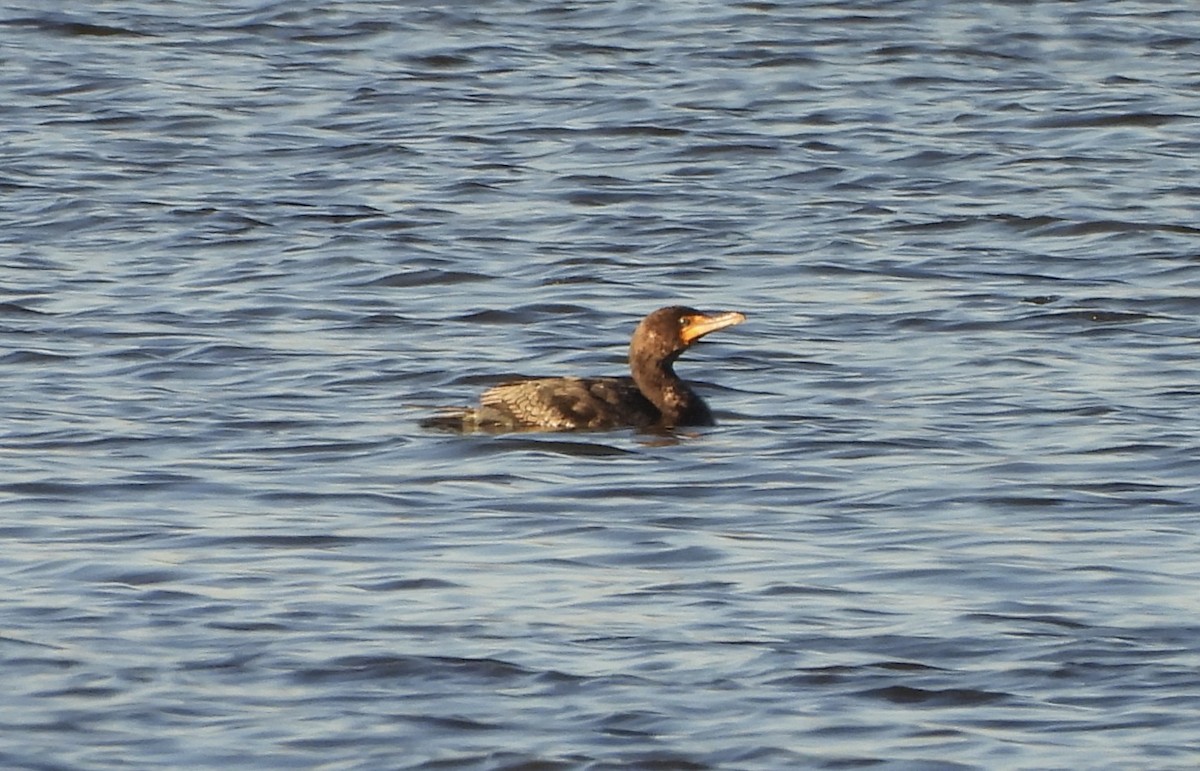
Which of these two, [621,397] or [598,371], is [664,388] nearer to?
[621,397]

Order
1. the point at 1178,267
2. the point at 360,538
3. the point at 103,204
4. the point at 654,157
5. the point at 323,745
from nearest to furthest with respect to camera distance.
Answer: the point at 323,745, the point at 360,538, the point at 1178,267, the point at 103,204, the point at 654,157

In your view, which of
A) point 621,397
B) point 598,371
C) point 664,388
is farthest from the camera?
point 598,371

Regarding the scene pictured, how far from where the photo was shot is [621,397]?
41.3 feet

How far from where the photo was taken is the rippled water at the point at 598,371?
26.3 feet

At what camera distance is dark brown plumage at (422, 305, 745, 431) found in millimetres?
12172

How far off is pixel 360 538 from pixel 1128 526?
2595mm

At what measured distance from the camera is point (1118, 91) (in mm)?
21578

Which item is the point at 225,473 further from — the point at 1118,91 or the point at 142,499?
the point at 1118,91

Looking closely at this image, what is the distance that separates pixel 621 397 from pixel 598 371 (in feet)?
5.12

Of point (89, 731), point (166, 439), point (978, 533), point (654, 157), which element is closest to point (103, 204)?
point (654, 157)

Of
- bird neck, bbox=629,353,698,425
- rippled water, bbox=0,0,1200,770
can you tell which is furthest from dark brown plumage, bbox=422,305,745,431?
rippled water, bbox=0,0,1200,770

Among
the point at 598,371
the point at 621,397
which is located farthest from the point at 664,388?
the point at 598,371

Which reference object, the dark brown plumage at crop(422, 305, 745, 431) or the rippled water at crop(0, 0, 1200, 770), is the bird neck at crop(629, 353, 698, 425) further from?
the rippled water at crop(0, 0, 1200, 770)

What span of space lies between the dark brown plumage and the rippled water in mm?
139
